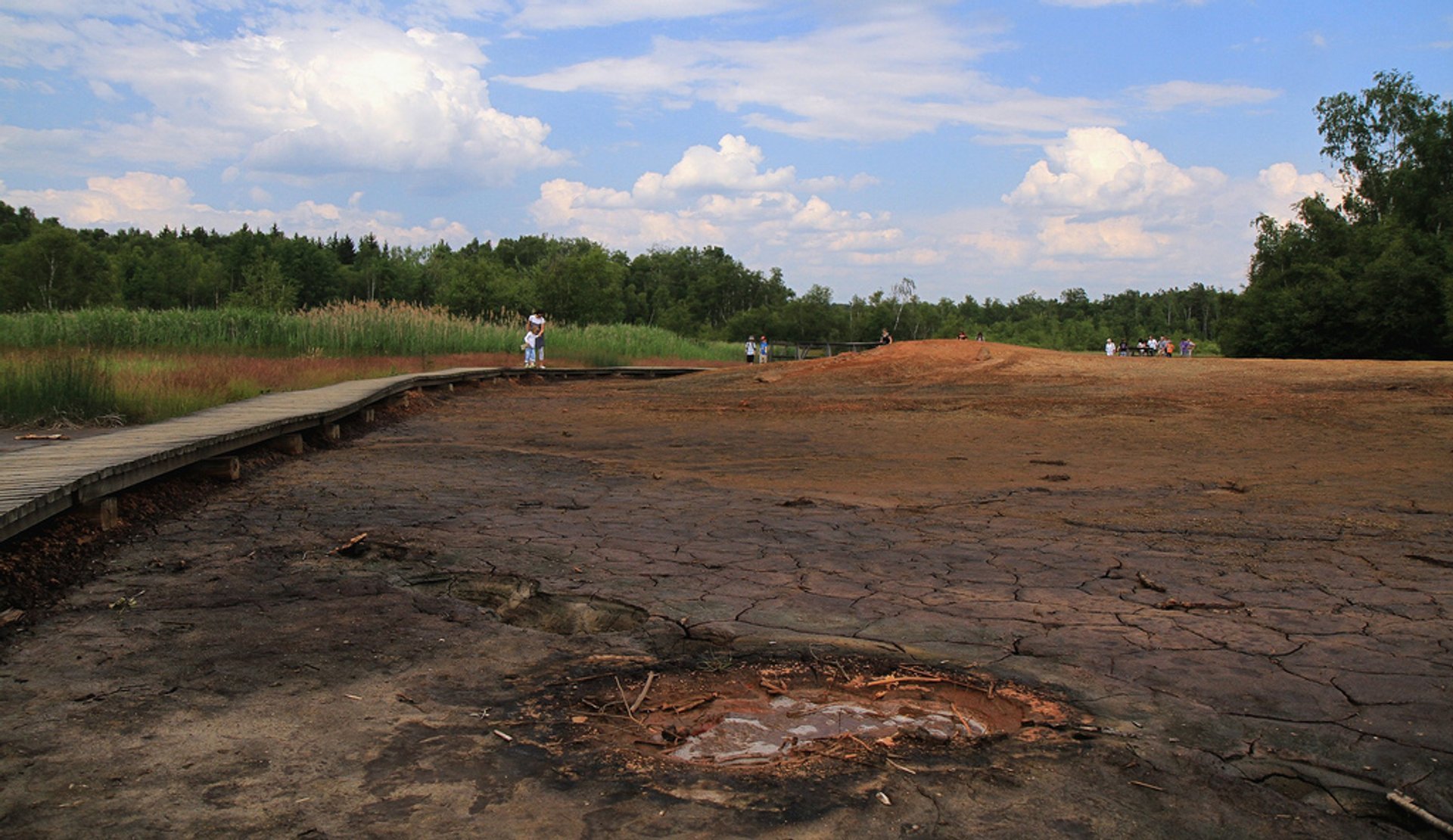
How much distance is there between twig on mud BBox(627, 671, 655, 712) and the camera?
3496 mm

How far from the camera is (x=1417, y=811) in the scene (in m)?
2.71

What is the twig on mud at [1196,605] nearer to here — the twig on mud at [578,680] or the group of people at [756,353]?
the twig on mud at [578,680]

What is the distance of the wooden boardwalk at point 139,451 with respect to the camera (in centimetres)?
541

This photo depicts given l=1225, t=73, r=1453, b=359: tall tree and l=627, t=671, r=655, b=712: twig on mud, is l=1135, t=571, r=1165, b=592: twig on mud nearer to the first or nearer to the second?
l=627, t=671, r=655, b=712: twig on mud

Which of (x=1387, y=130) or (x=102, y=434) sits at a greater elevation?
(x=1387, y=130)

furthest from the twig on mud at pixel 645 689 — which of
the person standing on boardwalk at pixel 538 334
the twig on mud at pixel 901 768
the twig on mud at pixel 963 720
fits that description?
the person standing on boardwalk at pixel 538 334

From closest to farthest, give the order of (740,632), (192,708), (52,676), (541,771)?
(541,771)
(192,708)
(52,676)
(740,632)

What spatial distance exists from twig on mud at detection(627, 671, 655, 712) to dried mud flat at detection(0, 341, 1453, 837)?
2 centimetres

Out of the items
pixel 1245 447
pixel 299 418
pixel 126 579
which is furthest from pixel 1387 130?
pixel 126 579

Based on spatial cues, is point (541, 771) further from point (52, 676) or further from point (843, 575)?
point (843, 575)

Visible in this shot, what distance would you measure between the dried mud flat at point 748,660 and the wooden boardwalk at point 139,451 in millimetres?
370

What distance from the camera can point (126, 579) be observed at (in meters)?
5.19

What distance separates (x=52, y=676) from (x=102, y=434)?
5.95 m

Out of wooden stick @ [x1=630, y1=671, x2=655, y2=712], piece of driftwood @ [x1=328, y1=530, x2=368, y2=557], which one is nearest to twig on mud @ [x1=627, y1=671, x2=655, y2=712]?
wooden stick @ [x1=630, y1=671, x2=655, y2=712]
